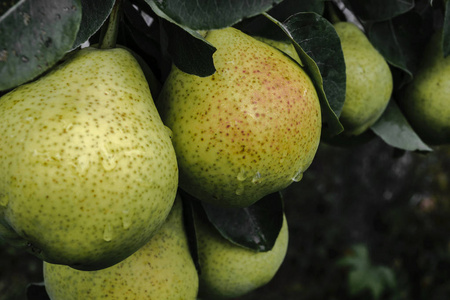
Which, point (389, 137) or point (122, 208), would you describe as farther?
point (389, 137)

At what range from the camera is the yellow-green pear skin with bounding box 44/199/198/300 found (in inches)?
39.6

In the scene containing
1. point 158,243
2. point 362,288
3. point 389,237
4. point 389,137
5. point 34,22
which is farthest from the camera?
point 389,237

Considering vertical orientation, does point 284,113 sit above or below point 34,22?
below

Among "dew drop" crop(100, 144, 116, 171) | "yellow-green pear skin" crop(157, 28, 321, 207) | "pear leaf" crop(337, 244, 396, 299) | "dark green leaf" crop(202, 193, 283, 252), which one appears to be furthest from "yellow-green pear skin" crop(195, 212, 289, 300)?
"pear leaf" crop(337, 244, 396, 299)

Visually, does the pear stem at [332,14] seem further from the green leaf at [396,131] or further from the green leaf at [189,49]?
the green leaf at [189,49]

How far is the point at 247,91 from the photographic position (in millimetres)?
878

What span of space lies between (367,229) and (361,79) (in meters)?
3.59

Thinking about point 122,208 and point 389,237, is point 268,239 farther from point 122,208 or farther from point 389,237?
point 389,237

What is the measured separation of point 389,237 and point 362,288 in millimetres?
773

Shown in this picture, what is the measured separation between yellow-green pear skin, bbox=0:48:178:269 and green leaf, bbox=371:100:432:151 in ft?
2.58

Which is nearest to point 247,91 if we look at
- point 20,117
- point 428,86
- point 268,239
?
point 20,117

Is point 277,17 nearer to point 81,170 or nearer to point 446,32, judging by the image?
point 446,32

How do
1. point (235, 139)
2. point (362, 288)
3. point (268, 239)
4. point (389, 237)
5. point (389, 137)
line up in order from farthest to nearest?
point (389, 237) < point (362, 288) < point (389, 137) < point (268, 239) < point (235, 139)

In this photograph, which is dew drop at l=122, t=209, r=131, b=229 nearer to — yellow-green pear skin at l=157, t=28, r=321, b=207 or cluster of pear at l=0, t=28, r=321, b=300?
cluster of pear at l=0, t=28, r=321, b=300
